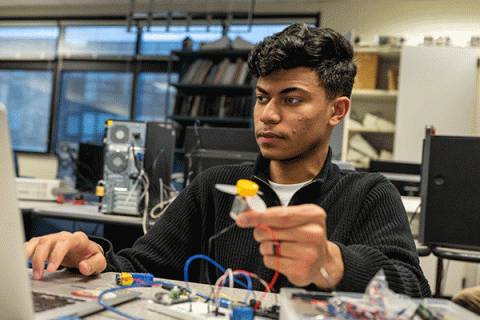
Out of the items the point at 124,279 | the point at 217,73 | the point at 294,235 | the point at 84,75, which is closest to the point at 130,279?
the point at 124,279

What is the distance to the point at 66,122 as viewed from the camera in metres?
5.46

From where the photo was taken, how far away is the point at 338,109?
1.11 meters

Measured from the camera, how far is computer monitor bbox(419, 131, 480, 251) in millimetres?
1465

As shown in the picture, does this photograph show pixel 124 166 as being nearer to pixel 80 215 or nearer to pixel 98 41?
pixel 80 215

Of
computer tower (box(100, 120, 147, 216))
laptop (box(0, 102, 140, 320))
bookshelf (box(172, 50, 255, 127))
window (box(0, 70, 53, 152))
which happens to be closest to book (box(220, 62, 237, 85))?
bookshelf (box(172, 50, 255, 127))

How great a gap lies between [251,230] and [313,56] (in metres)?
0.47

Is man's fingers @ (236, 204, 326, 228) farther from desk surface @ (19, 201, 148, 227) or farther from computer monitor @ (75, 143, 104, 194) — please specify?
computer monitor @ (75, 143, 104, 194)

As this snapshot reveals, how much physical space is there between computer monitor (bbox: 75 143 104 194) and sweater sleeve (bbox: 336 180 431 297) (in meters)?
2.35

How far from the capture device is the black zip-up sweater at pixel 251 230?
0.88 m

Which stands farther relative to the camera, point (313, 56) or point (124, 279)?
point (313, 56)

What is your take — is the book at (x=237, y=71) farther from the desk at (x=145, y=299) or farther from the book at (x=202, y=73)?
the desk at (x=145, y=299)

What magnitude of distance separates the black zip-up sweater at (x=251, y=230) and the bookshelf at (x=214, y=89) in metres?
3.13

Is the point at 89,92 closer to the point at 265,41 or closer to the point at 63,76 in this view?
the point at 63,76

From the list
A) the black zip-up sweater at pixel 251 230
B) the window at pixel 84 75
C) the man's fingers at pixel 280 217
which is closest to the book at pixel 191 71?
the window at pixel 84 75
